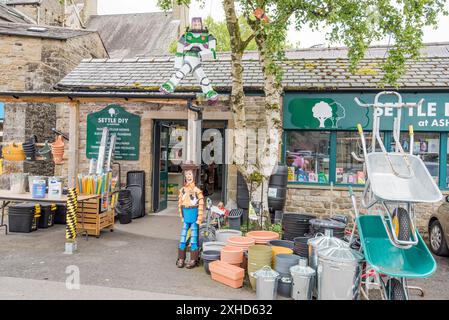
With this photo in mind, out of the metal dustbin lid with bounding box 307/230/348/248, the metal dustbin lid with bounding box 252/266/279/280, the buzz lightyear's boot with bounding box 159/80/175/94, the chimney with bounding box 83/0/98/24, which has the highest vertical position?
the chimney with bounding box 83/0/98/24

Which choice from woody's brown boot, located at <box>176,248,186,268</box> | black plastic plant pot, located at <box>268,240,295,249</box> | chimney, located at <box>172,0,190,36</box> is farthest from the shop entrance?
chimney, located at <box>172,0,190,36</box>

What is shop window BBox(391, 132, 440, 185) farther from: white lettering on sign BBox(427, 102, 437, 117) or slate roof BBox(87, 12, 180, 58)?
slate roof BBox(87, 12, 180, 58)

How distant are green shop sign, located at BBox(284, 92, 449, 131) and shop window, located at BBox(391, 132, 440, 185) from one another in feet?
0.94

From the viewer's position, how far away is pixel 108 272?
601 centimetres

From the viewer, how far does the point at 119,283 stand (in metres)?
5.54

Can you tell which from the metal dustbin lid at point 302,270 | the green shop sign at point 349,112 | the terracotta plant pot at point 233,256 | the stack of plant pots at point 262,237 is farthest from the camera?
the green shop sign at point 349,112

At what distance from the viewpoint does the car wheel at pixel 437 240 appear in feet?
24.2

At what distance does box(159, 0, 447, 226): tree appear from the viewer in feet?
23.5

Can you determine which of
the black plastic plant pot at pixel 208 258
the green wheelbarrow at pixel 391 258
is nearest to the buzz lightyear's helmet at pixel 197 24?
the black plastic plant pot at pixel 208 258

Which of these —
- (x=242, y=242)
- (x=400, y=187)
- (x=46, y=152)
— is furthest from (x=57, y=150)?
(x=400, y=187)

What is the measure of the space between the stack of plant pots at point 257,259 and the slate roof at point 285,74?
5.59 m

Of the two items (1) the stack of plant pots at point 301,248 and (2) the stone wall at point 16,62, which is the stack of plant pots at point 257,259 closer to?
(1) the stack of plant pots at point 301,248

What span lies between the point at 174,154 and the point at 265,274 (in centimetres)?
834
